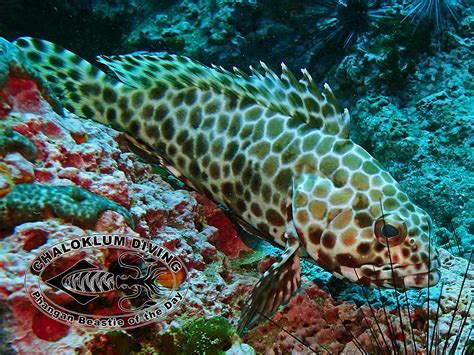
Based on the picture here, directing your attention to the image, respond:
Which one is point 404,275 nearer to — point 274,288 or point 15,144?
point 274,288

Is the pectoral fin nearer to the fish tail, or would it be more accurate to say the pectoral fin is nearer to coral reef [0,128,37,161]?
coral reef [0,128,37,161]

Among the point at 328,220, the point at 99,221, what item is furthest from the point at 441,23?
the point at 99,221

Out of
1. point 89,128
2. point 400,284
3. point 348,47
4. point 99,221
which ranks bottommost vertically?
point 99,221

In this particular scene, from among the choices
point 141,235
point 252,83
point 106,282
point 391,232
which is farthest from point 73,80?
point 391,232

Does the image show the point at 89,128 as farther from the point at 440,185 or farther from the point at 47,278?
the point at 440,185

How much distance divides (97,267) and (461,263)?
11.9 ft

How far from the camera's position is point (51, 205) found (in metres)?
2.32

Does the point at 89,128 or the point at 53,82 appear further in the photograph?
the point at 53,82

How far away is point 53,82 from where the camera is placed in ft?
13.1

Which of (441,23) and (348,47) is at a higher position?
(441,23)

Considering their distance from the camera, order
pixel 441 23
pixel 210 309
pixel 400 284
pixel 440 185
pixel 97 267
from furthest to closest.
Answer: pixel 441 23, pixel 440 185, pixel 400 284, pixel 210 309, pixel 97 267

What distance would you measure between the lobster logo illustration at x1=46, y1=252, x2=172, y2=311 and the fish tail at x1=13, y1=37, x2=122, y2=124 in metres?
2.02

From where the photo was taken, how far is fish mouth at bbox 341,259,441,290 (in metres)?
3.12

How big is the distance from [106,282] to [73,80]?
245cm
